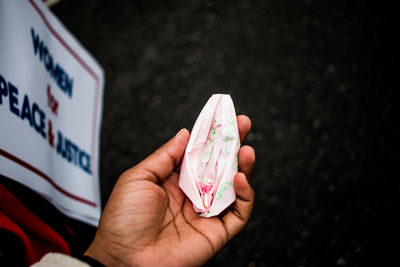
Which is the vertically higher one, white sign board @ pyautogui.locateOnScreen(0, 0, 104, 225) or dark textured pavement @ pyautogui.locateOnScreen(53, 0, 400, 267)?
white sign board @ pyautogui.locateOnScreen(0, 0, 104, 225)

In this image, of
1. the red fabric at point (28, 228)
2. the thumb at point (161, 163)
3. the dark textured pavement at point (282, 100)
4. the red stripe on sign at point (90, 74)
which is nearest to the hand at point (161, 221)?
the thumb at point (161, 163)

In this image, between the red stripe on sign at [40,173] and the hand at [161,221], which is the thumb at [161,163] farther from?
the red stripe on sign at [40,173]

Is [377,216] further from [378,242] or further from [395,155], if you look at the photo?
[395,155]

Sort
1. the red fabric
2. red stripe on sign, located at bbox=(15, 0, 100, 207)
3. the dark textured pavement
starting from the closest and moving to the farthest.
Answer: the red fabric, red stripe on sign, located at bbox=(15, 0, 100, 207), the dark textured pavement

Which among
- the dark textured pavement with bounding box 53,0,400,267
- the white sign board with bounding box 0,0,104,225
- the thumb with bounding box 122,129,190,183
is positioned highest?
the white sign board with bounding box 0,0,104,225

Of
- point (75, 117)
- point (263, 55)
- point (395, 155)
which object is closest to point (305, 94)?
point (263, 55)

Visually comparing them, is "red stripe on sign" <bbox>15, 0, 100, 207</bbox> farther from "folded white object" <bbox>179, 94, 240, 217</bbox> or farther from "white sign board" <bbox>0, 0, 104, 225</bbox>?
"folded white object" <bbox>179, 94, 240, 217</bbox>

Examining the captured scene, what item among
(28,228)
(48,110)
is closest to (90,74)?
(48,110)

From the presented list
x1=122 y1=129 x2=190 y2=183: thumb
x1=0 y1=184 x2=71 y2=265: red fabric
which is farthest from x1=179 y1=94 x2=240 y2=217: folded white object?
x1=0 y1=184 x2=71 y2=265: red fabric
